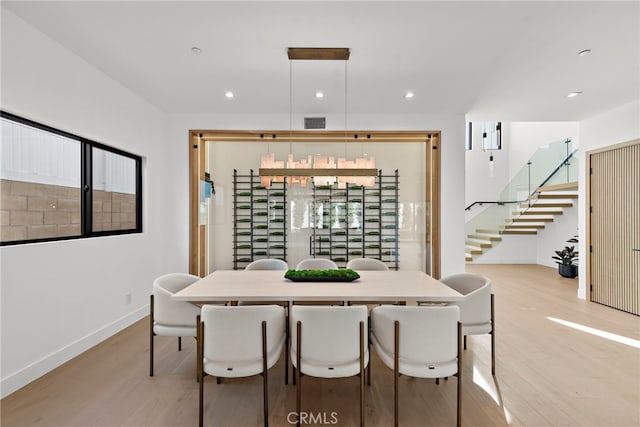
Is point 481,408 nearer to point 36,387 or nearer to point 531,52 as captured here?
point 531,52

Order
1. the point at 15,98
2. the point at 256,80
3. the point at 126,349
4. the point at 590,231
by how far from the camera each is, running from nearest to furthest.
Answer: the point at 15,98, the point at 126,349, the point at 256,80, the point at 590,231

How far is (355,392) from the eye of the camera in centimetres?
240

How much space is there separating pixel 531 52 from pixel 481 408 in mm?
3030

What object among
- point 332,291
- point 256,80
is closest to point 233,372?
point 332,291

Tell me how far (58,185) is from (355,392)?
3156 millimetres

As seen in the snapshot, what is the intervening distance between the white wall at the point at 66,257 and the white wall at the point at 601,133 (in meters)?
6.45

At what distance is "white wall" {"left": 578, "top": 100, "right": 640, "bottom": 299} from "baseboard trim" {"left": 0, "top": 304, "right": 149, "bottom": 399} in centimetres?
656

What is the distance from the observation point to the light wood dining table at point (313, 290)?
234cm

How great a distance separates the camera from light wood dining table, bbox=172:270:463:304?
2.34m

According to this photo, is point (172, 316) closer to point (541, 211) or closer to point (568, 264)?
point (568, 264)

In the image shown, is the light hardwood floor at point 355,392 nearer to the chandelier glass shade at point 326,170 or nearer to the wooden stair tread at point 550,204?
the chandelier glass shade at point 326,170

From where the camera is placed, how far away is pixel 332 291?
8.15 ft

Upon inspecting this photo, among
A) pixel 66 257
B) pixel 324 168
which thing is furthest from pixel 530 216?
pixel 66 257

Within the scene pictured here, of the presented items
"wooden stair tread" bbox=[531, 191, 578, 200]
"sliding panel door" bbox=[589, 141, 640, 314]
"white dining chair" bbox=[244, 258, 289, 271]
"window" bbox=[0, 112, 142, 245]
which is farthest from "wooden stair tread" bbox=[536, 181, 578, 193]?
"window" bbox=[0, 112, 142, 245]
